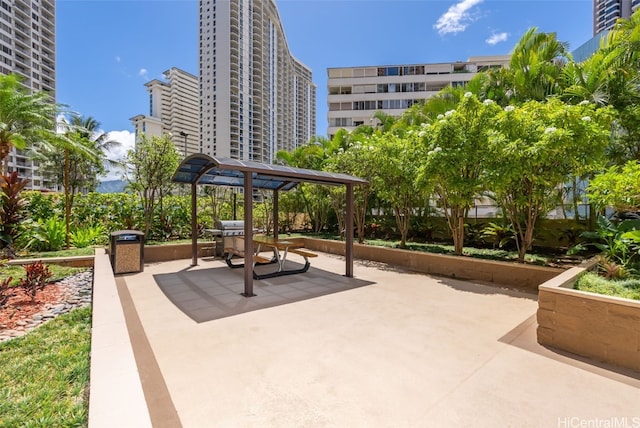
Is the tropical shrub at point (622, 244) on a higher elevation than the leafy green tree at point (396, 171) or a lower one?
lower

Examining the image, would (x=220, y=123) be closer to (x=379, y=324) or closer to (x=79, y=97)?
(x=79, y=97)

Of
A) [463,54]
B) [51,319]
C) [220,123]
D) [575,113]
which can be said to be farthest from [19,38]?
[575,113]

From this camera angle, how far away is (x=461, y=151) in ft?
24.2

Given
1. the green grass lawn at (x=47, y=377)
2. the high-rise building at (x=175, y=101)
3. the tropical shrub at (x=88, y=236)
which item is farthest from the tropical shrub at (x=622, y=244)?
the high-rise building at (x=175, y=101)

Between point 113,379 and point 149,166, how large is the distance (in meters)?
9.80

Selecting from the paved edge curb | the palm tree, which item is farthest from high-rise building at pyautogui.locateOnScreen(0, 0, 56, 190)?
the paved edge curb

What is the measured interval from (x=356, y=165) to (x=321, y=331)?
24.9 feet

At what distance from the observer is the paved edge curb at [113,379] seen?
6.00ft

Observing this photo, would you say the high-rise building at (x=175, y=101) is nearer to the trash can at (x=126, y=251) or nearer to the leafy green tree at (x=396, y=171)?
the trash can at (x=126, y=251)

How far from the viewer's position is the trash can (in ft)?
25.2

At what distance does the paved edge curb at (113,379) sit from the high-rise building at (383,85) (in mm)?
37710

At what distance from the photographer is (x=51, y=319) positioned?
4258mm

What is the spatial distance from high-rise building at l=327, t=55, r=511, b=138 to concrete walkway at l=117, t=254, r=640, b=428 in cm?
3627

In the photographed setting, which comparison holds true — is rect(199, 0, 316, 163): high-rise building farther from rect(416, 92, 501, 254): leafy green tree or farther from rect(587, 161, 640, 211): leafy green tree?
rect(587, 161, 640, 211): leafy green tree
